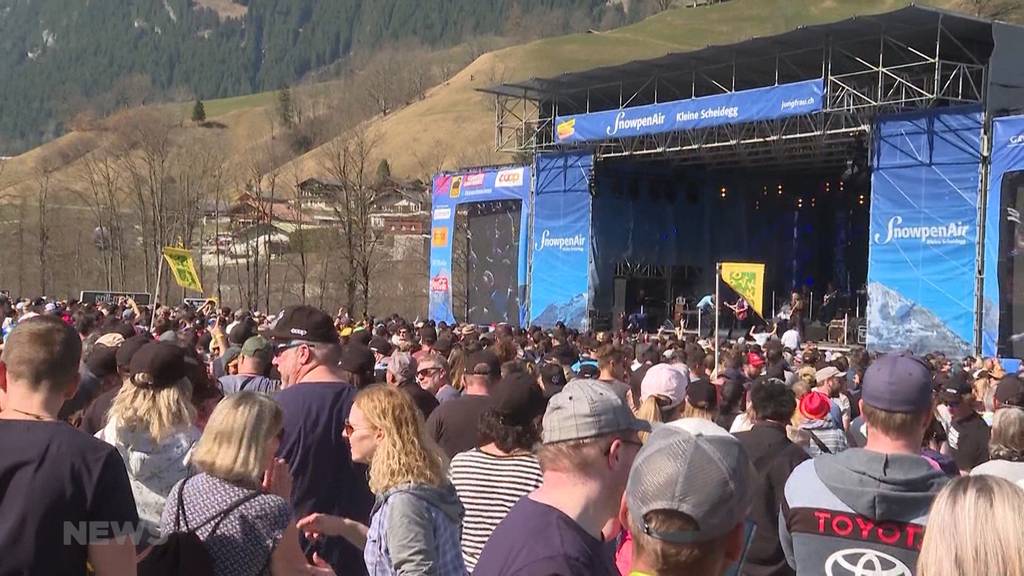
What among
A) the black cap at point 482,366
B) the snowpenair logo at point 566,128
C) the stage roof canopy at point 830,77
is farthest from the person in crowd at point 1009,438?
the snowpenair logo at point 566,128

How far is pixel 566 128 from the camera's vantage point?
2744 centimetres

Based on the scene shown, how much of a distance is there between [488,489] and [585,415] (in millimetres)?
1127

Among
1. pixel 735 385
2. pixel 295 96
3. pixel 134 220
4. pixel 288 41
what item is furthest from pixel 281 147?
pixel 735 385

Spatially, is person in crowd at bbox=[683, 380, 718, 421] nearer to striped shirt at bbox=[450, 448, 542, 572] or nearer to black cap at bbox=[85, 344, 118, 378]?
striped shirt at bbox=[450, 448, 542, 572]

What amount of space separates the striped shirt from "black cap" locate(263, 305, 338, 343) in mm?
1114

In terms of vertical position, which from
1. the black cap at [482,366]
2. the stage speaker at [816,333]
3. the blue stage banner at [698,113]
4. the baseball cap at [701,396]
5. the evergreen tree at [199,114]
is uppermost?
the evergreen tree at [199,114]

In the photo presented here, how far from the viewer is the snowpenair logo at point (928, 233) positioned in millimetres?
20475

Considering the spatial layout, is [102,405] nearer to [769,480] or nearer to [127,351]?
[127,351]

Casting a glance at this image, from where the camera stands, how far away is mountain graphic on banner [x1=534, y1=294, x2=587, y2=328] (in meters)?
28.1

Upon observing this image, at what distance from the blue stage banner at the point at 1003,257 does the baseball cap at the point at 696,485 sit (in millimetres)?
19707

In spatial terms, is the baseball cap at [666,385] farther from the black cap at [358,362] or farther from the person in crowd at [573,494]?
the person in crowd at [573,494]

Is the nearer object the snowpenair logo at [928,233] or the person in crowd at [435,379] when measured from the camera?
the person in crowd at [435,379]

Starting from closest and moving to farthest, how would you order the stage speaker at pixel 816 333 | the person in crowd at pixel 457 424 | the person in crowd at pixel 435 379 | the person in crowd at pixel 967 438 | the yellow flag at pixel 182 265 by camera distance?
the person in crowd at pixel 457 424 < the person in crowd at pixel 967 438 < the person in crowd at pixel 435 379 < the yellow flag at pixel 182 265 < the stage speaker at pixel 816 333

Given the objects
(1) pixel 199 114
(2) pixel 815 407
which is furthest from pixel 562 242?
(1) pixel 199 114
